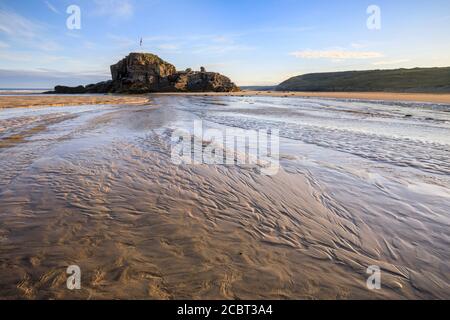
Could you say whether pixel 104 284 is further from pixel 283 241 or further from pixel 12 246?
pixel 283 241

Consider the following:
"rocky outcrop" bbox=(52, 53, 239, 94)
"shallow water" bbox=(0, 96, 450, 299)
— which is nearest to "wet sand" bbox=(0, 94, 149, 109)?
"shallow water" bbox=(0, 96, 450, 299)

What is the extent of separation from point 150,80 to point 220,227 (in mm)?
87701

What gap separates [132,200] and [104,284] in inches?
79.1

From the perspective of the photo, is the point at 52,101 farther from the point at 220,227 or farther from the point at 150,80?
the point at 150,80

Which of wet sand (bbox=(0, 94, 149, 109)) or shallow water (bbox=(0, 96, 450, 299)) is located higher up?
wet sand (bbox=(0, 94, 149, 109))

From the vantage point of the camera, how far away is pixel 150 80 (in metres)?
Result: 82.4

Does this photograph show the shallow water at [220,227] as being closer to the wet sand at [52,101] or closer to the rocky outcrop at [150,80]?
the wet sand at [52,101]

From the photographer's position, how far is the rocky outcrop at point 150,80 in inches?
3199

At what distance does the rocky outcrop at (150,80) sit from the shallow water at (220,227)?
7988cm

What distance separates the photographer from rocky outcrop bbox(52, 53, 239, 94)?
81250 mm

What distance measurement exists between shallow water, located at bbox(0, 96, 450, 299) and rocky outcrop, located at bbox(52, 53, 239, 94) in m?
79.9

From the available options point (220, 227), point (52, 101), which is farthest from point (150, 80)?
point (220, 227)

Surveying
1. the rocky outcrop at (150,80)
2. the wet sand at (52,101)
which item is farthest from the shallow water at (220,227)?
the rocky outcrop at (150,80)

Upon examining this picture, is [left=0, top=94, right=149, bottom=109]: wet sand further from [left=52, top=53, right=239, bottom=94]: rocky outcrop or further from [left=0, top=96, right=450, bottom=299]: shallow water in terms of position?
[left=52, top=53, right=239, bottom=94]: rocky outcrop
